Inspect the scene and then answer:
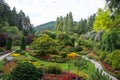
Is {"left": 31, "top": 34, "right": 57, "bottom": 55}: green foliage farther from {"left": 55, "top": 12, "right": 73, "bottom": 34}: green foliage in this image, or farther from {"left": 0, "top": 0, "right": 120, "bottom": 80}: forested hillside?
{"left": 55, "top": 12, "right": 73, "bottom": 34}: green foliage

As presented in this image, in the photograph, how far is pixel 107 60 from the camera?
1308 inches

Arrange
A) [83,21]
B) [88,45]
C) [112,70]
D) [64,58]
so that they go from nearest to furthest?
[112,70] < [64,58] < [88,45] < [83,21]

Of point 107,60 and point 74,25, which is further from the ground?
point 74,25

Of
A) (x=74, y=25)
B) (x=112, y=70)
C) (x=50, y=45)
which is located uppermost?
(x=74, y=25)

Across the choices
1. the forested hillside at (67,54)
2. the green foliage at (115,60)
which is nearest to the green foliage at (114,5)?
the forested hillside at (67,54)

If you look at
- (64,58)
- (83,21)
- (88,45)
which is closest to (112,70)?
(64,58)

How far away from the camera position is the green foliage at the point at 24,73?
17.9 meters

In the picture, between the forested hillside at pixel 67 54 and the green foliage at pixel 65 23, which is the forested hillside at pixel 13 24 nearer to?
the forested hillside at pixel 67 54

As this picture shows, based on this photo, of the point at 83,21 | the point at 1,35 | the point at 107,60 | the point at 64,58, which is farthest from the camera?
the point at 83,21

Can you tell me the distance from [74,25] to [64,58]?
174ft

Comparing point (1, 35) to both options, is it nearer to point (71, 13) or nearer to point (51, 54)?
point (51, 54)

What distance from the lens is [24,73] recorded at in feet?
59.6

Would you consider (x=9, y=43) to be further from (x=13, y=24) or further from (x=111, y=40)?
(x=13, y=24)

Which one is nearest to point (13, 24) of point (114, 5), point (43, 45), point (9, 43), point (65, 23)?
point (65, 23)
